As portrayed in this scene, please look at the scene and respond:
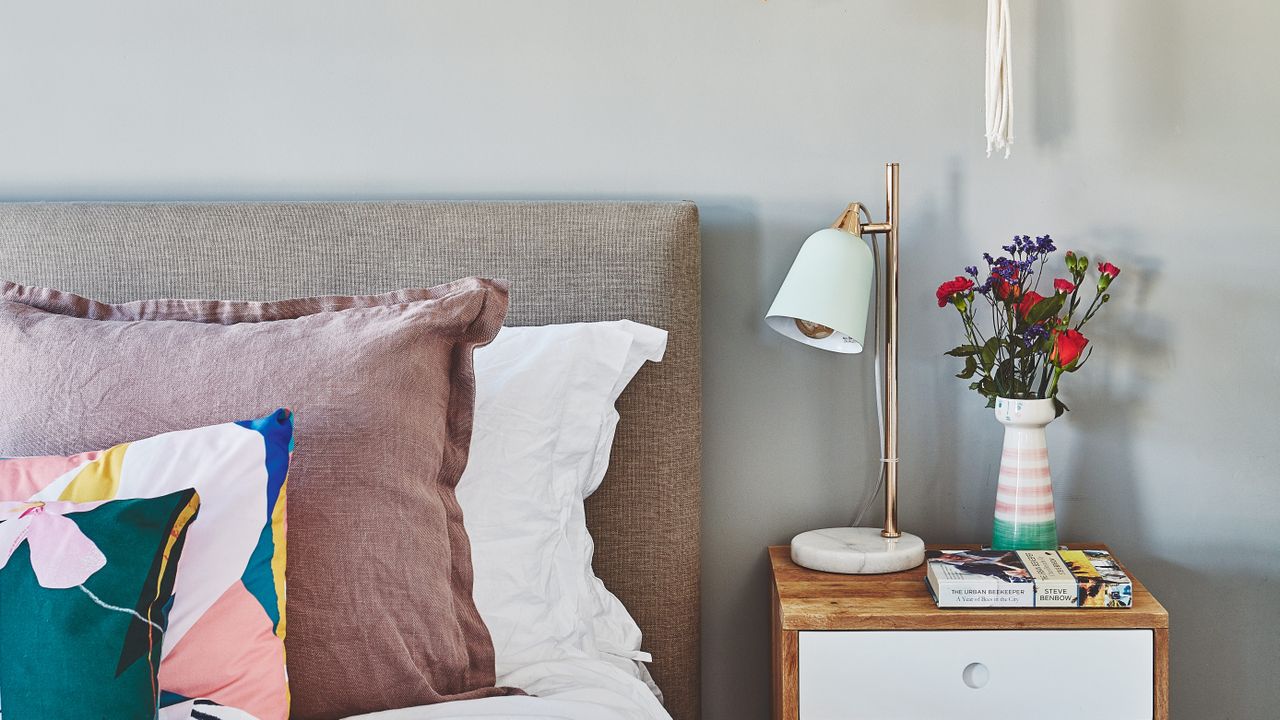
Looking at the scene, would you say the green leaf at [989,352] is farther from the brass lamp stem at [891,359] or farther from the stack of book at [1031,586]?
the stack of book at [1031,586]

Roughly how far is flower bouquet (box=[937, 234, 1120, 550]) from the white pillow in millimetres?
477

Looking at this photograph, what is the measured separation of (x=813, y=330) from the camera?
1.34 m

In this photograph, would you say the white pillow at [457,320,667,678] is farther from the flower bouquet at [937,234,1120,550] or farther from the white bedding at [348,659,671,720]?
the flower bouquet at [937,234,1120,550]

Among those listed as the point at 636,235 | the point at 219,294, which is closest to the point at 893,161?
the point at 636,235

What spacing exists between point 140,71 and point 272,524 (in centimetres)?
95

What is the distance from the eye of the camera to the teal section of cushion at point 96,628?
675 millimetres

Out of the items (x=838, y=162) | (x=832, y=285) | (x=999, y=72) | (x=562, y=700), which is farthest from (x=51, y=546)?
(x=999, y=72)

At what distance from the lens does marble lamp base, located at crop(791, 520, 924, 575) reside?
50.1 inches

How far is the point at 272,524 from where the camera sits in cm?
85

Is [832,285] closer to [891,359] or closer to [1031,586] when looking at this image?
[891,359]

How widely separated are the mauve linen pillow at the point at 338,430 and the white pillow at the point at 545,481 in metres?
0.07

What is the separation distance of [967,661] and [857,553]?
0.20 meters

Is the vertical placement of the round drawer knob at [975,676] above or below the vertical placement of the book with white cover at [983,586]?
below

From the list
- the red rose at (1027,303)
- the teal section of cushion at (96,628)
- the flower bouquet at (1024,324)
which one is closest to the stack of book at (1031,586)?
the flower bouquet at (1024,324)
